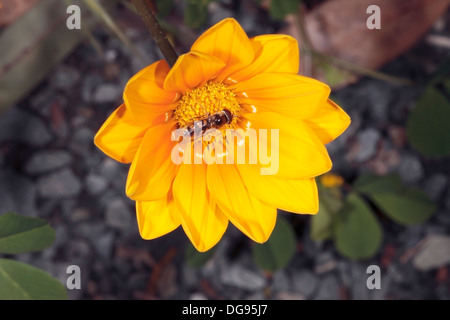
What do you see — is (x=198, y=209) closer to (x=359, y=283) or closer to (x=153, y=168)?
(x=153, y=168)

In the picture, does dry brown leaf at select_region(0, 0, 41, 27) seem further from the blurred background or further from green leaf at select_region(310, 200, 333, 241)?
green leaf at select_region(310, 200, 333, 241)

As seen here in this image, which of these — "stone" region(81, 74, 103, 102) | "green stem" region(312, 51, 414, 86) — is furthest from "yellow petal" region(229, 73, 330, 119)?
"stone" region(81, 74, 103, 102)

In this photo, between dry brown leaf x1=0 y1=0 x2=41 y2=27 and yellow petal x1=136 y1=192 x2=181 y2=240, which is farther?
dry brown leaf x1=0 y1=0 x2=41 y2=27

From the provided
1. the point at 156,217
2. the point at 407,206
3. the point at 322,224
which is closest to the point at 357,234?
the point at 322,224

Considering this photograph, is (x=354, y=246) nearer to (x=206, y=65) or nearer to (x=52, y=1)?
(x=206, y=65)

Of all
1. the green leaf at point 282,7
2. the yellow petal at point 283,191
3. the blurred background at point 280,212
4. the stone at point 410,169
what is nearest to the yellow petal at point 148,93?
the yellow petal at point 283,191
